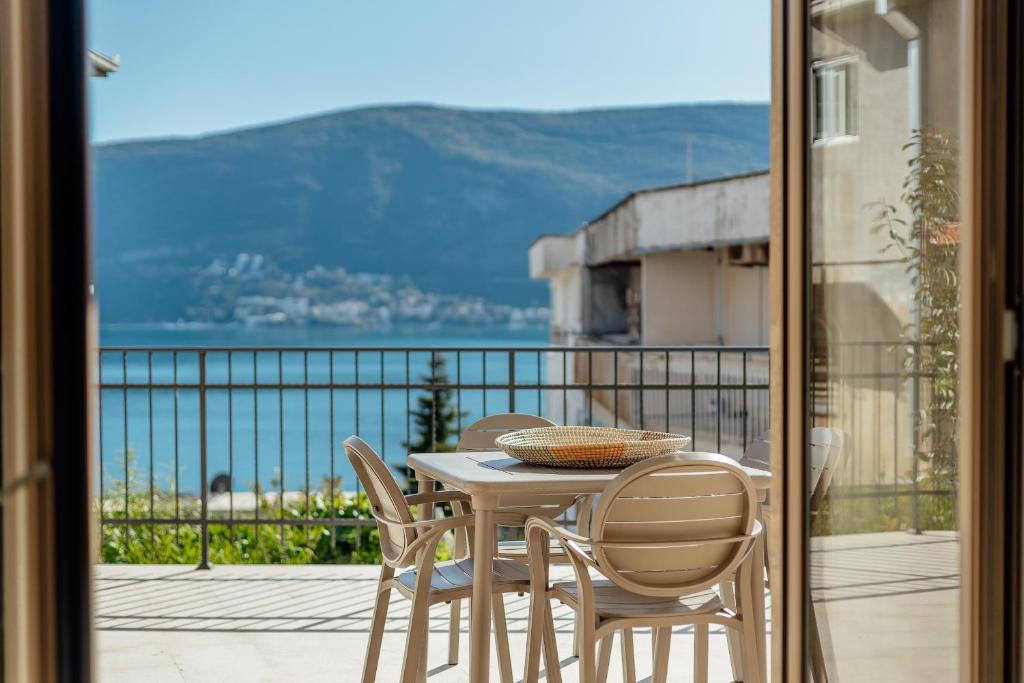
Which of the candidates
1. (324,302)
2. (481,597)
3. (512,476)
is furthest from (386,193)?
(481,597)

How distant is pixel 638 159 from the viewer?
6219 cm

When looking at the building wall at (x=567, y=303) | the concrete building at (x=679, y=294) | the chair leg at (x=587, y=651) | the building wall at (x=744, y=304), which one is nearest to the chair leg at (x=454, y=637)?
the chair leg at (x=587, y=651)

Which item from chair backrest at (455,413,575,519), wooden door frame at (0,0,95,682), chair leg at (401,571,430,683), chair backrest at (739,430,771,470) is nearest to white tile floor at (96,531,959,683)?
chair backrest at (455,413,575,519)

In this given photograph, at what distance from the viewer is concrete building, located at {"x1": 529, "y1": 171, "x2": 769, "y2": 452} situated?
15.2 metres

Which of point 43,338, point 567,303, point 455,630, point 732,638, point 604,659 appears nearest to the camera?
point 43,338

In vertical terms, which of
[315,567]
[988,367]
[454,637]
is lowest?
[315,567]

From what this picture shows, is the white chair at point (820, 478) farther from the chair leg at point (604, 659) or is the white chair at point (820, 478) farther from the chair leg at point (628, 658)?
the chair leg at point (628, 658)

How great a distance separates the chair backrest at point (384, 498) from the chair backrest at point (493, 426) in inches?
32.1

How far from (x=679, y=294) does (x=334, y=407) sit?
38.4 ft

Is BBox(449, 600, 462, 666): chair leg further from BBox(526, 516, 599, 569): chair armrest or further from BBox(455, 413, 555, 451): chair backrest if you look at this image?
BBox(526, 516, 599, 569): chair armrest

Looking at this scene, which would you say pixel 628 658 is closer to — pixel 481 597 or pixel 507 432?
Answer: pixel 481 597

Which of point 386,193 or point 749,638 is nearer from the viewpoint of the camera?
point 749,638

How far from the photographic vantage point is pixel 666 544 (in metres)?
2.58

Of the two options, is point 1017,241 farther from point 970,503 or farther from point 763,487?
point 763,487
